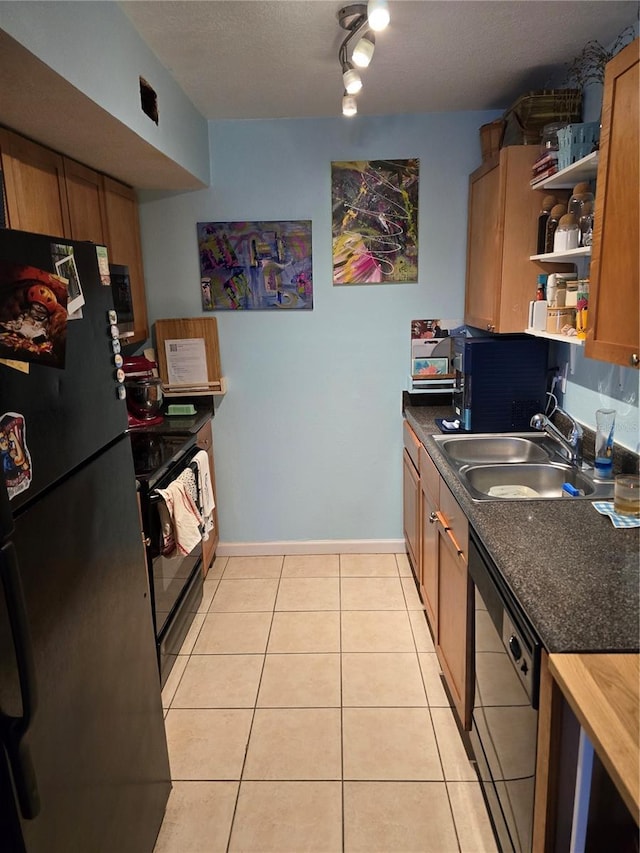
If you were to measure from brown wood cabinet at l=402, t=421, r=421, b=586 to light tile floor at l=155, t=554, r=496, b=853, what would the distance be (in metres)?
0.24

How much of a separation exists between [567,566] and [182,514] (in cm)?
149

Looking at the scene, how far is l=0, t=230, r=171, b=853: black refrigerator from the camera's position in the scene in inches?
39.4

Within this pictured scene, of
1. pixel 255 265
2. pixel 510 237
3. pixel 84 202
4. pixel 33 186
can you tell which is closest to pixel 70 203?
pixel 84 202

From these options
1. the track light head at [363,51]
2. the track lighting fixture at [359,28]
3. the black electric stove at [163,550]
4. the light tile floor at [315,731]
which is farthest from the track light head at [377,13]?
the light tile floor at [315,731]

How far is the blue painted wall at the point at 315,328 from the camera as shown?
3.06 m

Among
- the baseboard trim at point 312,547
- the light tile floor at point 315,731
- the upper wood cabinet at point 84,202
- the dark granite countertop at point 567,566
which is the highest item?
the upper wood cabinet at point 84,202

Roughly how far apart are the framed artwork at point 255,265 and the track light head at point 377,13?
154cm

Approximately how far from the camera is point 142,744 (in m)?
1.64

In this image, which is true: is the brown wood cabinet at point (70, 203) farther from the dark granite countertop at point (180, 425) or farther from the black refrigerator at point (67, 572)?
the black refrigerator at point (67, 572)

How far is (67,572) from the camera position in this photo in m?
1.23

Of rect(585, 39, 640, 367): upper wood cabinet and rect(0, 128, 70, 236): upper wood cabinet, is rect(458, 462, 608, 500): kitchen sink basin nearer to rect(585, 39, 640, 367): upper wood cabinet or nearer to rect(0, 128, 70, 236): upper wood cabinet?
rect(585, 39, 640, 367): upper wood cabinet

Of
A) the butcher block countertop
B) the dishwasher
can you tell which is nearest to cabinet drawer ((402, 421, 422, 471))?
the dishwasher

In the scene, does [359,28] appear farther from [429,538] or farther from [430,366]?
[429,538]

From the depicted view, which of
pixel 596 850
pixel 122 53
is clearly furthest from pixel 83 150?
pixel 596 850
